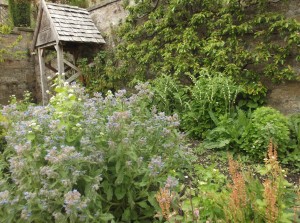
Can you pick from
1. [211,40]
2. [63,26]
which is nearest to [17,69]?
[63,26]

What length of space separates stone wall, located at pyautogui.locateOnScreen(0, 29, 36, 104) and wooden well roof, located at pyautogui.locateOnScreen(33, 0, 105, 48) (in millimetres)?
1761

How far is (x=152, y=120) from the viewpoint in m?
2.48

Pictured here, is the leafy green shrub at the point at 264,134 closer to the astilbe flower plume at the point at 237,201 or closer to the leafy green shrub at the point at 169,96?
the leafy green shrub at the point at 169,96

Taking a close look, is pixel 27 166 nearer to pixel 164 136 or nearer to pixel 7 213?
→ pixel 7 213

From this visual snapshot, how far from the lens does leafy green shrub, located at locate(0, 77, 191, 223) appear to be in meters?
1.70

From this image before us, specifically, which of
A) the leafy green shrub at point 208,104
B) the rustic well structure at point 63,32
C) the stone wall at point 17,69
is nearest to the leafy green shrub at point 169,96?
the leafy green shrub at point 208,104

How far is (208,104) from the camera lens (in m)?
4.57

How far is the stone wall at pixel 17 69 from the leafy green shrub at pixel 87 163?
6734 mm

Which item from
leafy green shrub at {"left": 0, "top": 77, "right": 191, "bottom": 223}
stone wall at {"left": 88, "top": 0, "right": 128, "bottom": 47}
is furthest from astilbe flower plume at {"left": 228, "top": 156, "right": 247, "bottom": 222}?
stone wall at {"left": 88, "top": 0, "right": 128, "bottom": 47}

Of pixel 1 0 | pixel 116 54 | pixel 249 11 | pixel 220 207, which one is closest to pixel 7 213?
pixel 220 207

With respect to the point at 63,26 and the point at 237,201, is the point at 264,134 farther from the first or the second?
the point at 63,26

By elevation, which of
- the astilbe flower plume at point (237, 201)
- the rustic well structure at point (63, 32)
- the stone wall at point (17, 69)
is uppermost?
the rustic well structure at point (63, 32)

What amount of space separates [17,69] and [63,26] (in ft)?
10.3

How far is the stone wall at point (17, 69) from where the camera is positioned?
8406mm
